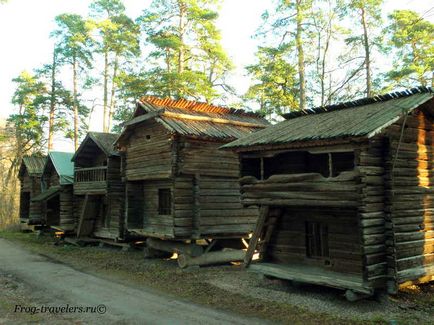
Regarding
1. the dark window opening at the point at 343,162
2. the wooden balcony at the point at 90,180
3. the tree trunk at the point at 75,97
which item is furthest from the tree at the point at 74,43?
the dark window opening at the point at 343,162

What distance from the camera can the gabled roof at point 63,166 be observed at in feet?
95.9

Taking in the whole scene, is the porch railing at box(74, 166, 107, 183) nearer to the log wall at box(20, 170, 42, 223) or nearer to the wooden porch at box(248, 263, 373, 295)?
the log wall at box(20, 170, 42, 223)

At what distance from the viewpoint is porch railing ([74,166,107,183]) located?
24.5 metres

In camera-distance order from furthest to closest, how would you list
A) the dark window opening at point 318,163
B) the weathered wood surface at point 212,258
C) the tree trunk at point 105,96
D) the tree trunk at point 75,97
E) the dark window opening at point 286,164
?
the tree trunk at point 75,97
the tree trunk at point 105,96
the weathered wood surface at point 212,258
the dark window opening at point 286,164
the dark window opening at point 318,163

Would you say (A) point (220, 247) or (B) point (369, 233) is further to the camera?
(A) point (220, 247)

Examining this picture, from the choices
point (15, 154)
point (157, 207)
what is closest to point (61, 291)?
point (157, 207)

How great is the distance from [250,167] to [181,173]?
13.3ft

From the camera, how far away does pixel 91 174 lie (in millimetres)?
25984

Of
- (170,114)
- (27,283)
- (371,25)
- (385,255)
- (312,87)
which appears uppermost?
(371,25)

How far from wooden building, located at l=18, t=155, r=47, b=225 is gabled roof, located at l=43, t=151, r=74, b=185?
347 cm

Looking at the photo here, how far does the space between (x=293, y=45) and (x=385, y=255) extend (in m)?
19.0

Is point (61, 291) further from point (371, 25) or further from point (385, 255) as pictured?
point (371, 25)

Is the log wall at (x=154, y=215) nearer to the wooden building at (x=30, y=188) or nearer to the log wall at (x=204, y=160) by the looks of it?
the log wall at (x=204, y=160)

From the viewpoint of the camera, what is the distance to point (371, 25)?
2669 cm
